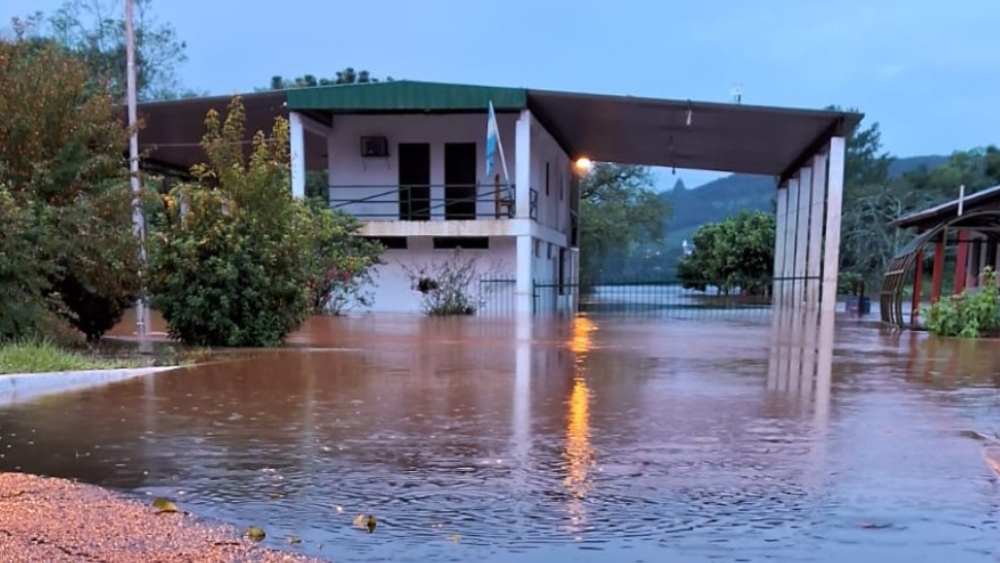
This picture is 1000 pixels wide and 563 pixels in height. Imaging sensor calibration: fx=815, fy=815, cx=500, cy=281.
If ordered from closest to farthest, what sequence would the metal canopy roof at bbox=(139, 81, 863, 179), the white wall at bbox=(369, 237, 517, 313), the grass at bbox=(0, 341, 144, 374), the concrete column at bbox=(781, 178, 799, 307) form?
the grass at bbox=(0, 341, 144, 374) → the metal canopy roof at bbox=(139, 81, 863, 179) → the white wall at bbox=(369, 237, 517, 313) → the concrete column at bbox=(781, 178, 799, 307)

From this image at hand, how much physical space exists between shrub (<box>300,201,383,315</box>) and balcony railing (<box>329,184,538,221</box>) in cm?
265

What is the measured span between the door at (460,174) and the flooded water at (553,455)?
14.0 metres

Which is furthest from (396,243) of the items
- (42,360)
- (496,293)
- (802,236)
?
(42,360)

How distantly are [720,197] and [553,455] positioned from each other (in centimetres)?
7415

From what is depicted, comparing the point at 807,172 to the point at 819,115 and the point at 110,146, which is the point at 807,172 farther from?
the point at 110,146

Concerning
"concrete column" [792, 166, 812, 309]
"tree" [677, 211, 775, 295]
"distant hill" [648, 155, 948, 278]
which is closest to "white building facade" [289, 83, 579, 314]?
"concrete column" [792, 166, 812, 309]

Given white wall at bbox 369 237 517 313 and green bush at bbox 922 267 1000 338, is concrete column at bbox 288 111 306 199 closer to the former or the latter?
white wall at bbox 369 237 517 313

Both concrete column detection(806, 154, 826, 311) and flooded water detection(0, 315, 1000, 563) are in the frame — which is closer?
flooded water detection(0, 315, 1000, 563)

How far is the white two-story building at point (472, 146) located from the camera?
2089 centimetres

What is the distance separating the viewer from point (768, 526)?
404 centimetres

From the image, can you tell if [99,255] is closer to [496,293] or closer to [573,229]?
[496,293]

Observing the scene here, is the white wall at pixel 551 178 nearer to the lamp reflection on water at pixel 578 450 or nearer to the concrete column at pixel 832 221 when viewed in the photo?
the concrete column at pixel 832 221

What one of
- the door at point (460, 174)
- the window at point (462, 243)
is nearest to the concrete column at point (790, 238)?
the window at point (462, 243)

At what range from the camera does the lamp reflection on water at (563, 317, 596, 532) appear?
4293mm
